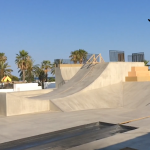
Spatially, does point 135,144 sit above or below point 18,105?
below

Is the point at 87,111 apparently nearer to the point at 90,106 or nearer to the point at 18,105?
the point at 90,106

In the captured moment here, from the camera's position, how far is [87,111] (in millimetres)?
15586

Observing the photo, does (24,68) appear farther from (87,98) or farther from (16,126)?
(16,126)

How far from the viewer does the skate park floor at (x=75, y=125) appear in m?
7.93

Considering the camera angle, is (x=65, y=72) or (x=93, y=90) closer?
(x=93, y=90)

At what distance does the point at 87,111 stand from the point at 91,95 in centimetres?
248

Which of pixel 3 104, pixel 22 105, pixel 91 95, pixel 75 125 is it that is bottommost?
pixel 75 125

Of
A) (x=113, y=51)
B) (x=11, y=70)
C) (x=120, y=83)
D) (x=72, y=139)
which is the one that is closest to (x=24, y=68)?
(x=11, y=70)

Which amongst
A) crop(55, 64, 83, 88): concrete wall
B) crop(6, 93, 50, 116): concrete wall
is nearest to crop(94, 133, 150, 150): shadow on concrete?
crop(6, 93, 50, 116): concrete wall

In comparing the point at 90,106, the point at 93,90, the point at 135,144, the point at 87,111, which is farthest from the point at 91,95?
the point at 135,144

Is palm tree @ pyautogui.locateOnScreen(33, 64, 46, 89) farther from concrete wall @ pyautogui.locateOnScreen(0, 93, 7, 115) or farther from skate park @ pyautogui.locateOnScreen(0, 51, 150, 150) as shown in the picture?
concrete wall @ pyautogui.locateOnScreen(0, 93, 7, 115)

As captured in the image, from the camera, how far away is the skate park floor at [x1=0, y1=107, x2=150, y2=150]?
7.93m

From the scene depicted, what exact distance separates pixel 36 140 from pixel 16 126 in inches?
103

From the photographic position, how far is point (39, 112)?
51.7ft
